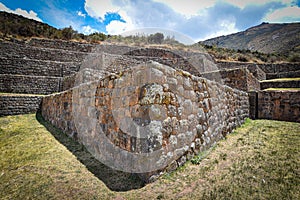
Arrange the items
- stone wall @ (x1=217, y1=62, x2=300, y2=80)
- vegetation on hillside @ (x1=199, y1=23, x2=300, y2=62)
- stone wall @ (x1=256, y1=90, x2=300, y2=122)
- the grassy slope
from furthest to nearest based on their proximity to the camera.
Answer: vegetation on hillside @ (x1=199, y1=23, x2=300, y2=62), stone wall @ (x1=217, y1=62, x2=300, y2=80), stone wall @ (x1=256, y1=90, x2=300, y2=122), the grassy slope

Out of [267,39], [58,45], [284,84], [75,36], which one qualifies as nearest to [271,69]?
[284,84]

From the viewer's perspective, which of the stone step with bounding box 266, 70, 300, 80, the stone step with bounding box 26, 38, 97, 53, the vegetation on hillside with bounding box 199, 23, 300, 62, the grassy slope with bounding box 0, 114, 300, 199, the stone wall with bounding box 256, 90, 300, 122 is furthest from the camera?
the vegetation on hillside with bounding box 199, 23, 300, 62

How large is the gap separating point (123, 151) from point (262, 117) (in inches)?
260

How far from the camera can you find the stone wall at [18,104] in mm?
7613

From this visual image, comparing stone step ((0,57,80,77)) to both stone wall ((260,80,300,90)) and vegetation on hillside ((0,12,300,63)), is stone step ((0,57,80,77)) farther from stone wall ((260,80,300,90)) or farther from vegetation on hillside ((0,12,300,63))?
stone wall ((260,80,300,90))

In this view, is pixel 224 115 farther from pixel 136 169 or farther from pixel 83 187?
pixel 83 187

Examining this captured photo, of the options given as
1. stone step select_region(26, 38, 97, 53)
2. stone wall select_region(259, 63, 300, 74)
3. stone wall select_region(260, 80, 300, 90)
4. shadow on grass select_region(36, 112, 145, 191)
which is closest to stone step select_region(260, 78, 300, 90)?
stone wall select_region(260, 80, 300, 90)

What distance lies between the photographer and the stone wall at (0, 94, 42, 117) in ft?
25.0

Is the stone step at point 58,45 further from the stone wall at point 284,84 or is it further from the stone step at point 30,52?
the stone wall at point 284,84

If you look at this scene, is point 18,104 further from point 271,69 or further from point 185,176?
point 271,69

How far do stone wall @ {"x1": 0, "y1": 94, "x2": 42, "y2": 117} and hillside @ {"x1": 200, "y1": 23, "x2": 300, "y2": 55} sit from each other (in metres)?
34.0

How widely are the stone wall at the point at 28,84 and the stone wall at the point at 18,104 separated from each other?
1688 millimetres

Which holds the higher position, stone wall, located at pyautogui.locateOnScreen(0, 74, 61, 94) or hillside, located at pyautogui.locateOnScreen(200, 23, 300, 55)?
hillside, located at pyautogui.locateOnScreen(200, 23, 300, 55)

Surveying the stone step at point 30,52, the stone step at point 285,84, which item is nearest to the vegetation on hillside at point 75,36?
the stone step at point 30,52
